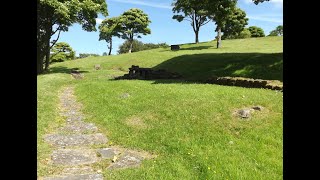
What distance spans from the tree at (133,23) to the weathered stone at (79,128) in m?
78.9

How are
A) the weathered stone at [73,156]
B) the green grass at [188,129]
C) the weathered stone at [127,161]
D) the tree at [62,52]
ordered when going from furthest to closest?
1. the tree at [62,52]
2. the weathered stone at [73,156]
3. the weathered stone at [127,161]
4. the green grass at [188,129]

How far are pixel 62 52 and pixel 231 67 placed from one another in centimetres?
6041

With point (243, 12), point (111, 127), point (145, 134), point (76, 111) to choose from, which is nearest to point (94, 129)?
point (111, 127)

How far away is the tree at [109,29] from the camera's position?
9562cm

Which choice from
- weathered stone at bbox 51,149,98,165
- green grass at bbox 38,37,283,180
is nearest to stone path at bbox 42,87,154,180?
weathered stone at bbox 51,149,98,165

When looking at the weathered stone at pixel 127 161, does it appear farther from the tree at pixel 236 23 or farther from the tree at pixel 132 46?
the tree at pixel 132 46

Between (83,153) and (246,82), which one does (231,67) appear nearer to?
(246,82)

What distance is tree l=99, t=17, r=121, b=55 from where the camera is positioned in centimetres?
9562

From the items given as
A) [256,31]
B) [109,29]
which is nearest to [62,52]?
[109,29]

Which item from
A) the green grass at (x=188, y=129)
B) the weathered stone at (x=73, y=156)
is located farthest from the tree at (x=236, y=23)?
the weathered stone at (x=73, y=156)

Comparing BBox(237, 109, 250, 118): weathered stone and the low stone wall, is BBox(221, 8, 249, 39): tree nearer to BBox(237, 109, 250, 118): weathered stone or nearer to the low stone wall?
the low stone wall
